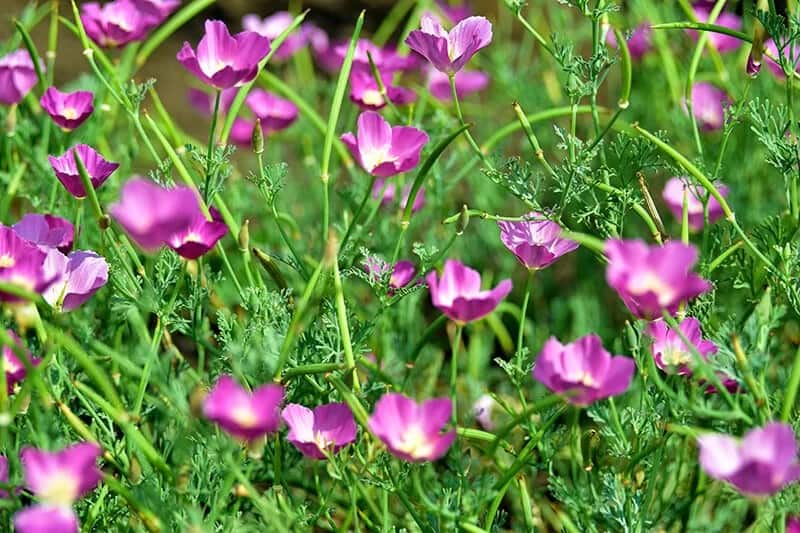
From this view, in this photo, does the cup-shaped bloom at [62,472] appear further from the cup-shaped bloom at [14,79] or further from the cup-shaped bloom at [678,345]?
the cup-shaped bloom at [14,79]

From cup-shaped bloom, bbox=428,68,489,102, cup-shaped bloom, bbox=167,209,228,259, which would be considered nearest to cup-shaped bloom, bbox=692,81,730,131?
cup-shaped bloom, bbox=428,68,489,102

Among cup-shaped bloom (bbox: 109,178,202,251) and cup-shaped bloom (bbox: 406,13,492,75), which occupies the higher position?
cup-shaped bloom (bbox: 406,13,492,75)

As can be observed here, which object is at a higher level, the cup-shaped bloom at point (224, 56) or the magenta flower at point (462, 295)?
the cup-shaped bloom at point (224, 56)

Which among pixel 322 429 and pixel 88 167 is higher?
pixel 88 167

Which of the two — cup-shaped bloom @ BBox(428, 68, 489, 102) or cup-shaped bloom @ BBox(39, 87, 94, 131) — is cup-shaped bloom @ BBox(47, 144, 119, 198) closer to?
cup-shaped bloom @ BBox(39, 87, 94, 131)

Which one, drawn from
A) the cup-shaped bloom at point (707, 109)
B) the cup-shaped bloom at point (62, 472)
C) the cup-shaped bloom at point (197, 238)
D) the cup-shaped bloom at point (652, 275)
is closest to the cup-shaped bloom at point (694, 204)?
the cup-shaped bloom at point (707, 109)

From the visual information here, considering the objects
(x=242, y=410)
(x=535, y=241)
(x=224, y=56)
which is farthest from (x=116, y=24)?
(x=242, y=410)

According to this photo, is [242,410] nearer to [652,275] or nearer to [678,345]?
[652,275]
